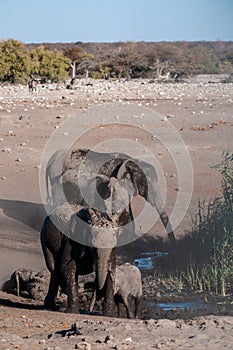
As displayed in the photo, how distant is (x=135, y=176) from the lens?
12.2m

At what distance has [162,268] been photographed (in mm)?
10633

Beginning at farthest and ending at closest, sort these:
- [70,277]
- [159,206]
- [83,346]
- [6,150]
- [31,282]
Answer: [6,150] < [159,206] < [31,282] < [70,277] < [83,346]

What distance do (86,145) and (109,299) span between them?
41.2 feet

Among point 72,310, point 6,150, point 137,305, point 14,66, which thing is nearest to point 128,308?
point 137,305

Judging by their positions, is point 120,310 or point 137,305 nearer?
point 137,305

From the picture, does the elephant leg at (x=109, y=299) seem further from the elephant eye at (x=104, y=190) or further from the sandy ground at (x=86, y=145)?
the elephant eye at (x=104, y=190)

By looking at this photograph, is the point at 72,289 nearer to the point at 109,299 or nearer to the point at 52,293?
the point at 52,293

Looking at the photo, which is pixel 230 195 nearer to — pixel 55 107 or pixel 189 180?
pixel 189 180

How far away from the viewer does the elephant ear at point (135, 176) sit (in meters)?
12.2

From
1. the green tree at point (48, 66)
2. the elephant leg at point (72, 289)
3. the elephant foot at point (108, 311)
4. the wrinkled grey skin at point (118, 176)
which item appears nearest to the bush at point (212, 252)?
the wrinkled grey skin at point (118, 176)

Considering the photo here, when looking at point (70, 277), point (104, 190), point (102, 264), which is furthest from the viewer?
point (104, 190)

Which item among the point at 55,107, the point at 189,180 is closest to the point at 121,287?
the point at 189,180

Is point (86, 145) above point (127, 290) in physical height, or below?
above

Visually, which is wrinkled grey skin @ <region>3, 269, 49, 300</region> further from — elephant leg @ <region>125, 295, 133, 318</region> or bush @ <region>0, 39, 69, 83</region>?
bush @ <region>0, 39, 69, 83</region>
